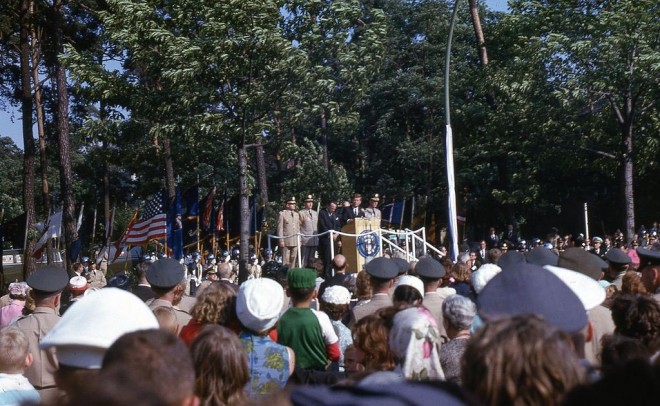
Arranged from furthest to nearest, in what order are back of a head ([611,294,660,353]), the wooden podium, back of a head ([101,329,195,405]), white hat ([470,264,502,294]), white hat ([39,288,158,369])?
1. the wooden podium
2. white hat ([470,264,502,294])
3. back of a head ([611,294,660,353])
4. white hat ([39,288,158,369])
5. back of a head ([101,329,195,405])

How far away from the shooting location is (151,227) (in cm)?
2123

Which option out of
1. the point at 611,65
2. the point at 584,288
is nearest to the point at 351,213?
the point at 611,65

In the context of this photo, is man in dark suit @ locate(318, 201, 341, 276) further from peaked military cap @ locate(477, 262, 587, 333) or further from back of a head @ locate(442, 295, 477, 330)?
peaked military cap @ locate(477, 262, 587, 333)

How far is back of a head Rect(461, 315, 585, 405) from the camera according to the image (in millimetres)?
2443

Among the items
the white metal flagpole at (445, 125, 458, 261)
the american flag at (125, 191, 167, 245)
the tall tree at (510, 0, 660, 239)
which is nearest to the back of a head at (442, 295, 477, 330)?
the white metal flagpole at (445, 125, 458, 261)

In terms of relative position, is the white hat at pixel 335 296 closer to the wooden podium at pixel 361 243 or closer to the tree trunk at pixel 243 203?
the wooden podium at pixel 361 243

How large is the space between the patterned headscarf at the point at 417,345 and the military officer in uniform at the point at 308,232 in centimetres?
1509

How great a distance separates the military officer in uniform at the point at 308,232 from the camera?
64.6 ft

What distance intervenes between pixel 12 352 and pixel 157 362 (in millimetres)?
2677

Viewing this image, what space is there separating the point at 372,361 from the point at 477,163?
119ft

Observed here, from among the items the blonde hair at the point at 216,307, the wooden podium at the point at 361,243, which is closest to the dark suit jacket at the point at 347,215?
the wooden podium at the point at 361,243

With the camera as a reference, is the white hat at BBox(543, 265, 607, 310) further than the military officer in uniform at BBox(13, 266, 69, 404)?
No

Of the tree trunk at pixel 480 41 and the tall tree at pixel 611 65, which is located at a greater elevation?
the tree trunk at pixel 480 41

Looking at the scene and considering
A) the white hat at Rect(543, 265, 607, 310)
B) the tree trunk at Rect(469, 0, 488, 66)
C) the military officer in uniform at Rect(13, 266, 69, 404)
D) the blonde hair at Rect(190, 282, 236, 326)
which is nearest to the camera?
the white hat at Rect(543, 265, 607, 310)
